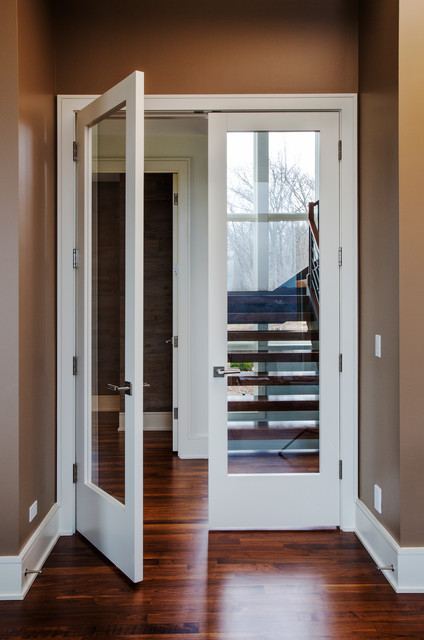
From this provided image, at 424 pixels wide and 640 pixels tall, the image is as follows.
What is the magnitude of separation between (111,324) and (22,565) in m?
1.17

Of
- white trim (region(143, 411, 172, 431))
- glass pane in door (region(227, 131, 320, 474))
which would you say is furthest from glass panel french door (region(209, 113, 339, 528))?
white trim (region(143, 411, 172, 431))

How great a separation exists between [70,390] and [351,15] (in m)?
2.62

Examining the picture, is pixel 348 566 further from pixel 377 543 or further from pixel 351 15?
pixel 351 15

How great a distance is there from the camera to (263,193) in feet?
9.49

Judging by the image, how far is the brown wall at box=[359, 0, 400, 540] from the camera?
2361 millimetres

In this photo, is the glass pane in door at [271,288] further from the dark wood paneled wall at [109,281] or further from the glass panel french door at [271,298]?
the dark wood paneled wall at [109,281]

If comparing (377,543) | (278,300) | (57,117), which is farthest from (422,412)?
(57,117)

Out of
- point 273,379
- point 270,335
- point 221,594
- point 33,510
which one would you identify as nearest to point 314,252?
point 270,335

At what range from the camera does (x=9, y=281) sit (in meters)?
2.25

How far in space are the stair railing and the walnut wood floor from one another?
4.31 feet

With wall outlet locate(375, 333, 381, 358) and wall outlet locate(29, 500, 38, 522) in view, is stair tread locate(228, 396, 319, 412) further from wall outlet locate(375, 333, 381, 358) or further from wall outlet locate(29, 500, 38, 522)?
wall outlet locate(29, 500, 38, 522)

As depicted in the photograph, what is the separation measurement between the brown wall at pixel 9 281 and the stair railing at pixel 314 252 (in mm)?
1563

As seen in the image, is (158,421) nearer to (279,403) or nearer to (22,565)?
(279,403)

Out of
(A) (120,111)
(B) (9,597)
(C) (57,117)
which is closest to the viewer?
(B) (9,597)
